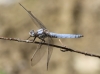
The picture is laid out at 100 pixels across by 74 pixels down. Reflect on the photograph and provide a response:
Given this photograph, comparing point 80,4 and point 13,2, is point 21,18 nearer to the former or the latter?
point 13,2

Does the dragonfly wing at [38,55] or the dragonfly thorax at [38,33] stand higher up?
the dragonfly thorax at [38,33]

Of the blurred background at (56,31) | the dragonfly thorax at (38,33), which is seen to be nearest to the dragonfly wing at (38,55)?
the dragonfly thorax at (38,33)

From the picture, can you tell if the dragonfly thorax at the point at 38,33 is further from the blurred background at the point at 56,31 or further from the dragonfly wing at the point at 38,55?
the blurred background at the point at 56,31

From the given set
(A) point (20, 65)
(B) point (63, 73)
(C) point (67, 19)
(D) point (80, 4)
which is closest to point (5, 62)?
(A) point (20, 65)

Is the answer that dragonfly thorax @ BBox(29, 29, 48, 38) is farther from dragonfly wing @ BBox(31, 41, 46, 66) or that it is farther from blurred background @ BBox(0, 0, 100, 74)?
blurred background @ BBox(0, 0, 100, 74)

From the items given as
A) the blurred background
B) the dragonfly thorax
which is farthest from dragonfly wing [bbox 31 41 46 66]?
the blurred background

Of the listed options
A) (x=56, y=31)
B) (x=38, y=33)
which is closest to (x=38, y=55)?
(x=38, y=33)

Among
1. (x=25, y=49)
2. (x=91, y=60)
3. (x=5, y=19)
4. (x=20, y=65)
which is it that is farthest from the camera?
(x=5, y=19)

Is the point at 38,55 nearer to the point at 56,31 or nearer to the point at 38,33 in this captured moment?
the point at 38,33
